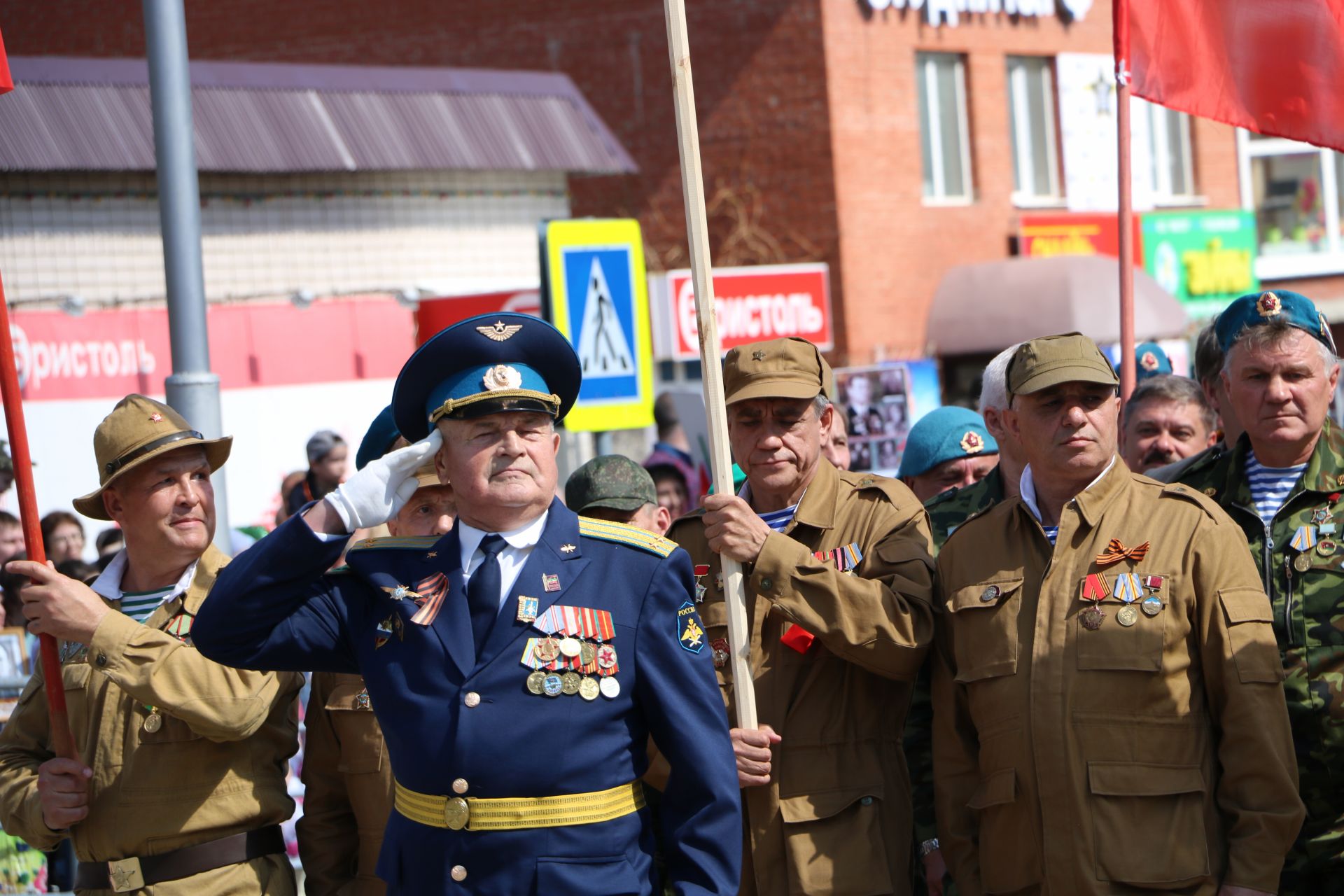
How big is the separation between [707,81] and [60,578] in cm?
1742

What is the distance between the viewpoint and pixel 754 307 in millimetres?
16656

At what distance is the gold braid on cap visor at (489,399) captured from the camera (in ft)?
11.4

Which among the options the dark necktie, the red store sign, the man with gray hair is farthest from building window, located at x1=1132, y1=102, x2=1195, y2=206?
the dark necktie

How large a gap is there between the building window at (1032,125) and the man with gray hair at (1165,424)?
16091mm

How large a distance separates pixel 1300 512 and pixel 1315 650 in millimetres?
376

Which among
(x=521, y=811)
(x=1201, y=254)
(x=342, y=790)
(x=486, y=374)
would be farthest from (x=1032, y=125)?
(x=521, y=811)

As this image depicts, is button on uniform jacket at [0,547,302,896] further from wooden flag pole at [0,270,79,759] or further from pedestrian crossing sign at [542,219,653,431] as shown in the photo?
pedestrian crossing sign at [542,219,653,431]

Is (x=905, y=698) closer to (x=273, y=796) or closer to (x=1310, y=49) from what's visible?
(x=273, y=796)

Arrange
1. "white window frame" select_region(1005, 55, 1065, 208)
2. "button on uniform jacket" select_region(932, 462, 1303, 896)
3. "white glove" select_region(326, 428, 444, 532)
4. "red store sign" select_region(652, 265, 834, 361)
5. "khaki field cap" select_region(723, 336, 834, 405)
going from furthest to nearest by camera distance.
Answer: "white window frame" select_region(1005, 55, 1065, 208)
"red store sign" select_region(652, 265, 834, 361)
"khaki field cap" select_region(723, 336, 834, 405)
"button on uniform jacket" select_region(932, 462, 1303, 896)
"white glove" select_region(326, 428, 444, 532)

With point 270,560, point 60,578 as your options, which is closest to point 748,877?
point 270,560

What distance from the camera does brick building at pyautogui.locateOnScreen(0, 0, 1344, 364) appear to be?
20125mm

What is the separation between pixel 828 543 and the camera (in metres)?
4.50

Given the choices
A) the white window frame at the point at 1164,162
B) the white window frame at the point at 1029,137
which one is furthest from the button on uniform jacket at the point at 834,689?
the white window frame at the point at 1164,162

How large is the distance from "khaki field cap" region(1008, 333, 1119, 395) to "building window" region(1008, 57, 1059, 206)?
18252mm
